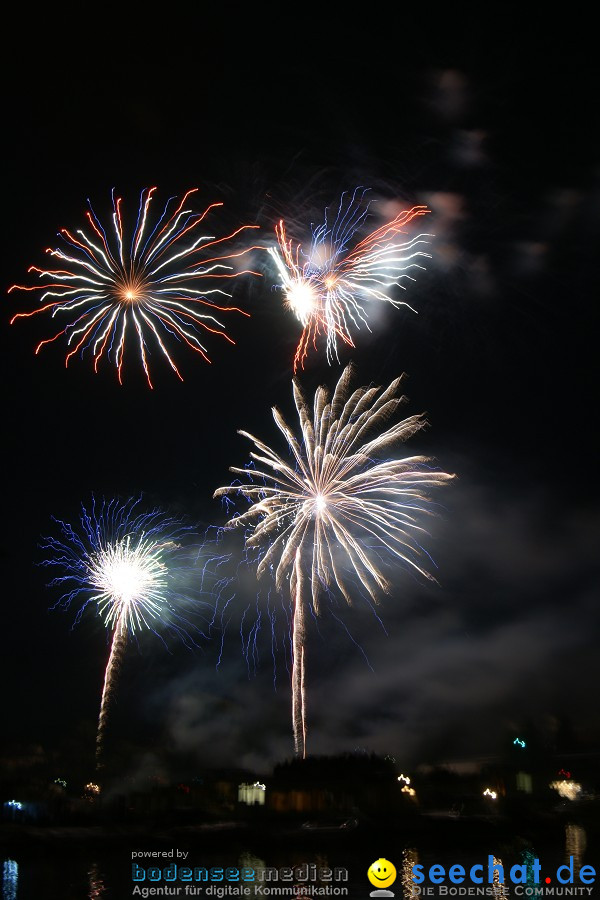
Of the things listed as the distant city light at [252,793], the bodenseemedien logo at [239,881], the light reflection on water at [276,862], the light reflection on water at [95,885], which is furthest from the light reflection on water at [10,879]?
the distant city light at [252,793]

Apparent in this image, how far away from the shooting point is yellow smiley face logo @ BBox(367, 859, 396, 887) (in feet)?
127

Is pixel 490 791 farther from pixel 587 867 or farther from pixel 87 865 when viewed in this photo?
pixel 87 865

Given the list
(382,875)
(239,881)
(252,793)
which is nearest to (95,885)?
(239,881)

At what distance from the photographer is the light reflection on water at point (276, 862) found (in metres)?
37.4

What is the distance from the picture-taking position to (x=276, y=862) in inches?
2019

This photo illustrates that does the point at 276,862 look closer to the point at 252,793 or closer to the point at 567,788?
the point at 252,793

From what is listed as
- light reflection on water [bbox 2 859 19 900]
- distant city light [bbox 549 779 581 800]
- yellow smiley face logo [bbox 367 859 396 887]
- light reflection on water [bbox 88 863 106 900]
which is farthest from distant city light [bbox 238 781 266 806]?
distant city light [bbox 549 779 581 800]

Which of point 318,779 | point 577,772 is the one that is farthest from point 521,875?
point 577,772

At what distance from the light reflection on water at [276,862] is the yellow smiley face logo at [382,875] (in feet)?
1.62

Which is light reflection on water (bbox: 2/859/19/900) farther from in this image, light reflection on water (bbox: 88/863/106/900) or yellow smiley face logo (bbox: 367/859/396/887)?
yellow smiley face logo (bbox: 367/859/396/887)

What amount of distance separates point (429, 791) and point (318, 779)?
22089 mm

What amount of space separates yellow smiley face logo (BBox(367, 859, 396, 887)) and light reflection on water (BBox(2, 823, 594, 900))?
0.49 metres

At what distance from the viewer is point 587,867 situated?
4375 cm

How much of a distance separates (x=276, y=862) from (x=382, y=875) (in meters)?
13.8
